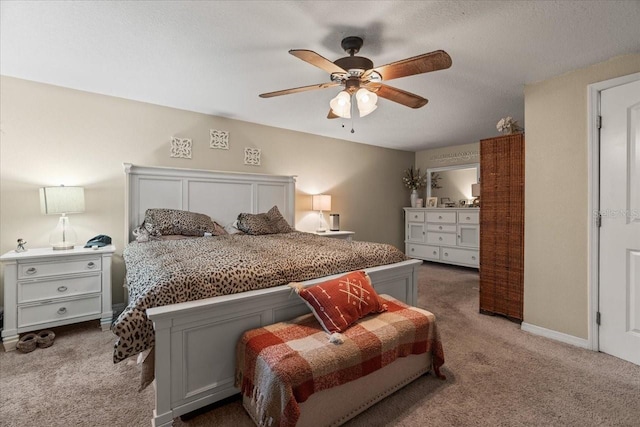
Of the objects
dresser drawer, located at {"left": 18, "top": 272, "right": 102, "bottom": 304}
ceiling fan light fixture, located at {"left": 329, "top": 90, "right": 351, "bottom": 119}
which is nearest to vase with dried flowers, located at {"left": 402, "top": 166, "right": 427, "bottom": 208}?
ceiling fan light fixture, located at {"left": 329, "top": 90, "right": 351, "bottom": 119}

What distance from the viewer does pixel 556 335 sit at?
2547 millimetres

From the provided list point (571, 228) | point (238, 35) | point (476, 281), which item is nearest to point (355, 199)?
point (476, 281)

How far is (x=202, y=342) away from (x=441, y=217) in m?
4.89

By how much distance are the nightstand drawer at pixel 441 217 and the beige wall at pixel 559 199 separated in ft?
8.42

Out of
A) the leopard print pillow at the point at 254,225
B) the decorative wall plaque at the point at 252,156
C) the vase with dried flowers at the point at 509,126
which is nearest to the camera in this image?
the vase with dried flowers at the point at 509,126

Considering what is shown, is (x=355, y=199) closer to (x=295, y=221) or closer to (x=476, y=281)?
(x=295, y=221)

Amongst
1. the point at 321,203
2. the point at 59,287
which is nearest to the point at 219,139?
the point at 321,203

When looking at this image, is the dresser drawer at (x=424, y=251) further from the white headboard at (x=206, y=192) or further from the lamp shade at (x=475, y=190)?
the white headboard at (x=206, y=192)

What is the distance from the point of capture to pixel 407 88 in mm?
2918

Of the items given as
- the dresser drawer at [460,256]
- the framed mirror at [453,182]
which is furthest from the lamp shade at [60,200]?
the framed mirror at [453,182]

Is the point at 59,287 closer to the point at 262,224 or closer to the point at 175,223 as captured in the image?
the point at 175,223

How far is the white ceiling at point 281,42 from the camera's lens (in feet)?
5.74

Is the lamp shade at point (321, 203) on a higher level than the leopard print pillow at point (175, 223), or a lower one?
→ higher

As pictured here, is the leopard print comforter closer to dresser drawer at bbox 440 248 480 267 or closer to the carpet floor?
the carpet floor
